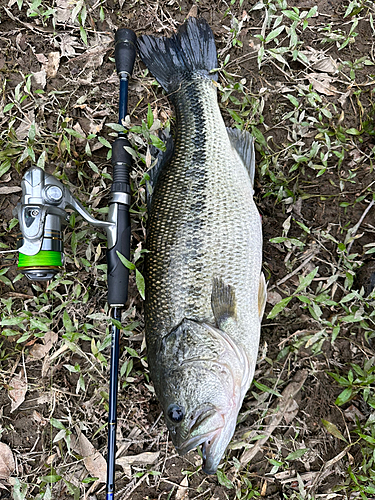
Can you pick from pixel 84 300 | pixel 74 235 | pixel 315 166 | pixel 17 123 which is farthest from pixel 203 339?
pixel 17 123

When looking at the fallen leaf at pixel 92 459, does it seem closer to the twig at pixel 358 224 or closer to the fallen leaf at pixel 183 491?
the fallen leaf at pixel 183 491

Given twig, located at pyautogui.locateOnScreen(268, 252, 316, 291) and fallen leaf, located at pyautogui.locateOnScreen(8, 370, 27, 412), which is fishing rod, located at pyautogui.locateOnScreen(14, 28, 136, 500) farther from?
twig, located at pyautogui.locateOnScreen(268, 252, 316, 291)

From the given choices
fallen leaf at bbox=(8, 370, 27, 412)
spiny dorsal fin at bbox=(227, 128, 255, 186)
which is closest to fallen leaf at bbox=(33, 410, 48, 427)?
fallen leaf at bbox=(8, 370, 27, 412)

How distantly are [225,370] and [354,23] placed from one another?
2784 mm

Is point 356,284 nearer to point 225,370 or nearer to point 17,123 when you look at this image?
point 225,370

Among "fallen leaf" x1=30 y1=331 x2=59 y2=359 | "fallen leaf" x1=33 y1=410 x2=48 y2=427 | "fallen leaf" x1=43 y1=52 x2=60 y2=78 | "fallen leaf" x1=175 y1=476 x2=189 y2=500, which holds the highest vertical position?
"fallen leaf" x1=43 y1=52 x2=60 y2=78

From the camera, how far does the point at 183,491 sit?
9.20ft

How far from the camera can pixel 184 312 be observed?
7.61 ft

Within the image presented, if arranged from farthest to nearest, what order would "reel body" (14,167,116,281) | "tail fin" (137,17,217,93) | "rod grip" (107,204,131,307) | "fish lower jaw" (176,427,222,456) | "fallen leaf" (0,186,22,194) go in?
"fallen leaf" (0,186,22,194)
"tail fin" (137,17,217,93)
"rod grip" (107,204,131,307)
"reel body" (14,167,116,281)
"fish lower jaw" (176,427,222,456)

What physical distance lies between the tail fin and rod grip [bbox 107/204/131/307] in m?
1.07

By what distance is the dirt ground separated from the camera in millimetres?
2811

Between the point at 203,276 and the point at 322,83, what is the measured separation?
1887mm

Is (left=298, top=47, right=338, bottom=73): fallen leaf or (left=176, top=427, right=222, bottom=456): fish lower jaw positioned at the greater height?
(left=298, top=47, right=338, bottom=73): fallen leaf

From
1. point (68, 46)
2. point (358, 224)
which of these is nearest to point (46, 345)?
point (68, 46)
